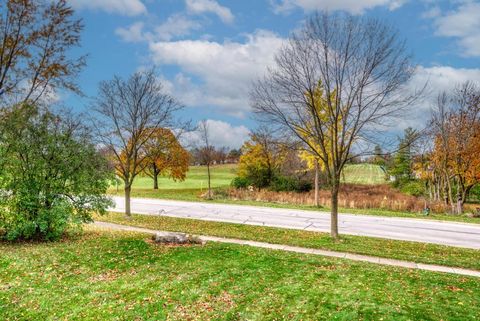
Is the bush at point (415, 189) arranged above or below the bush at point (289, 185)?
below

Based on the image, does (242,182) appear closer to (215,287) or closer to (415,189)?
(415,189)

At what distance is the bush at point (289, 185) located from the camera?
41469 millimetres

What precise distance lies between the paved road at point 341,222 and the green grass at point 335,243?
1700 millimetres

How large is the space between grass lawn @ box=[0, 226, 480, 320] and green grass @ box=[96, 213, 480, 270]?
7.21ft

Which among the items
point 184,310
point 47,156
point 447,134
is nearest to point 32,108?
point 47,156

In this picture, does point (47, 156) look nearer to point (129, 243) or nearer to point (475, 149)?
point (129, 243)

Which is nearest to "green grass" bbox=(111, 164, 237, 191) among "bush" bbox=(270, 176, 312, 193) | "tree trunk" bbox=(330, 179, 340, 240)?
"bush" bbox=(270, 176, 312, 193)

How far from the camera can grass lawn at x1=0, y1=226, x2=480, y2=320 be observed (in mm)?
7660

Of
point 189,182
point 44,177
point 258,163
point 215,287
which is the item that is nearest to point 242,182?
point 258,163

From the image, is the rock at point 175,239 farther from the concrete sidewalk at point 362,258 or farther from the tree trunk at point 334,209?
the tree trunk at point 334,209

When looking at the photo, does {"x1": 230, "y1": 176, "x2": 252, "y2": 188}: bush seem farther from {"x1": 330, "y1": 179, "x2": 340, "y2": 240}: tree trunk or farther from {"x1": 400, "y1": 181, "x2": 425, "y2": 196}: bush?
{"x1": 330, "y1": 179, "x2": 340, "y2": 240}: tree trunk

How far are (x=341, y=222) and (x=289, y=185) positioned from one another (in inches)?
808

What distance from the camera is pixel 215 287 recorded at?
8.96m

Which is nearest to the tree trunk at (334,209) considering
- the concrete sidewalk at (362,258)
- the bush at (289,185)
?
the concrete sidewalk at (362,258)
